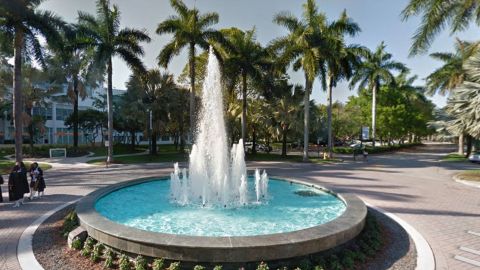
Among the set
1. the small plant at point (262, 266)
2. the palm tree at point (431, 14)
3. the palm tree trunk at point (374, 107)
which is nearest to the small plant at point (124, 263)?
the small plant at point (262, 266)

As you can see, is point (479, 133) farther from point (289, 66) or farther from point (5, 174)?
point (5, 174)

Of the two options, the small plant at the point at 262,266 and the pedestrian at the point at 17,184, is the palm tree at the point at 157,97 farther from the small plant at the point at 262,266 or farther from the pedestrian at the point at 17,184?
the small plant at the point at 262,266

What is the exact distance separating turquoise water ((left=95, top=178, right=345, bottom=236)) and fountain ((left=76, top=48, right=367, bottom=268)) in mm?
27

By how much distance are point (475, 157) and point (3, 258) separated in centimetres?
3775

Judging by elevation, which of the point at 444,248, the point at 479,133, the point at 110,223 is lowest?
the point at 444,248

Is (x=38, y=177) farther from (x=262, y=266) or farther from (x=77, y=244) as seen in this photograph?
(x=262, y=266)

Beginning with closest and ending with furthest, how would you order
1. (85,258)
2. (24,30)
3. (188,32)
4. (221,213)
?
1. (85,258)
2. (221,213)
3. (24,30)
4. (188,32)

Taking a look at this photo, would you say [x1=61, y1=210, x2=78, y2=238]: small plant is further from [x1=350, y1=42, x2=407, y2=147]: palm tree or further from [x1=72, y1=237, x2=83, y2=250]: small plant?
[x1=350, y1=42, x2=407, y2=147]: palm tree

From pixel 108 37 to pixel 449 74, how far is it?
40.9 m

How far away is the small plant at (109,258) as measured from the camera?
6449 millimetres

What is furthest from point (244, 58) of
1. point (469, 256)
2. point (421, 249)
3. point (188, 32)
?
point (469, 256)

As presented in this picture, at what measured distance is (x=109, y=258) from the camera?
257 inches

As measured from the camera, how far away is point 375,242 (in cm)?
769

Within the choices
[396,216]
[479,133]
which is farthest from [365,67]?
[396,216]
